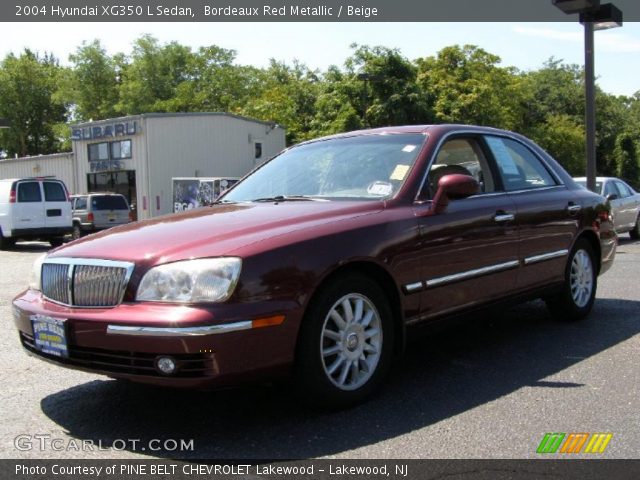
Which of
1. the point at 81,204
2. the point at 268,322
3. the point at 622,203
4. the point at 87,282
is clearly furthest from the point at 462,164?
the point at 81,204

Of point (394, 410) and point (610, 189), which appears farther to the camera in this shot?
point (610, 189)

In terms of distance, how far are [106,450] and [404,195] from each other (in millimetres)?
2244

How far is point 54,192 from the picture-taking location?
733 inches

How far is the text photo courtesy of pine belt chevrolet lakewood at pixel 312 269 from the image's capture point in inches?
128

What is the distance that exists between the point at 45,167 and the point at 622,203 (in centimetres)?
3047

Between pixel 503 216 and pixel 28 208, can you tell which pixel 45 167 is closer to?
pixel 28 208

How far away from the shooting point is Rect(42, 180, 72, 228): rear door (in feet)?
60.2

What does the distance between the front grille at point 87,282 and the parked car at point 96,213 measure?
1955 cm

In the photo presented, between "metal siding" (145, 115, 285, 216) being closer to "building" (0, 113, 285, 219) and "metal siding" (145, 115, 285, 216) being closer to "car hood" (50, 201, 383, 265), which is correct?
"building" (0, 113, 285, 219)

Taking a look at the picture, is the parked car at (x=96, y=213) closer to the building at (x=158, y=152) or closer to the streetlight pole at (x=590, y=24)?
the building at (x=158, y=152)

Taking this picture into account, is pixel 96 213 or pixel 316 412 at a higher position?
pixel 96 213

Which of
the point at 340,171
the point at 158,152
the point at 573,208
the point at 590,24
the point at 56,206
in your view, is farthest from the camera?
the point at 158,152

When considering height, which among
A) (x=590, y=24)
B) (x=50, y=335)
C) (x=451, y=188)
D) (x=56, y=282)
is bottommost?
(x=50, y=335)

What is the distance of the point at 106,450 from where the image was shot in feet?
10.8
